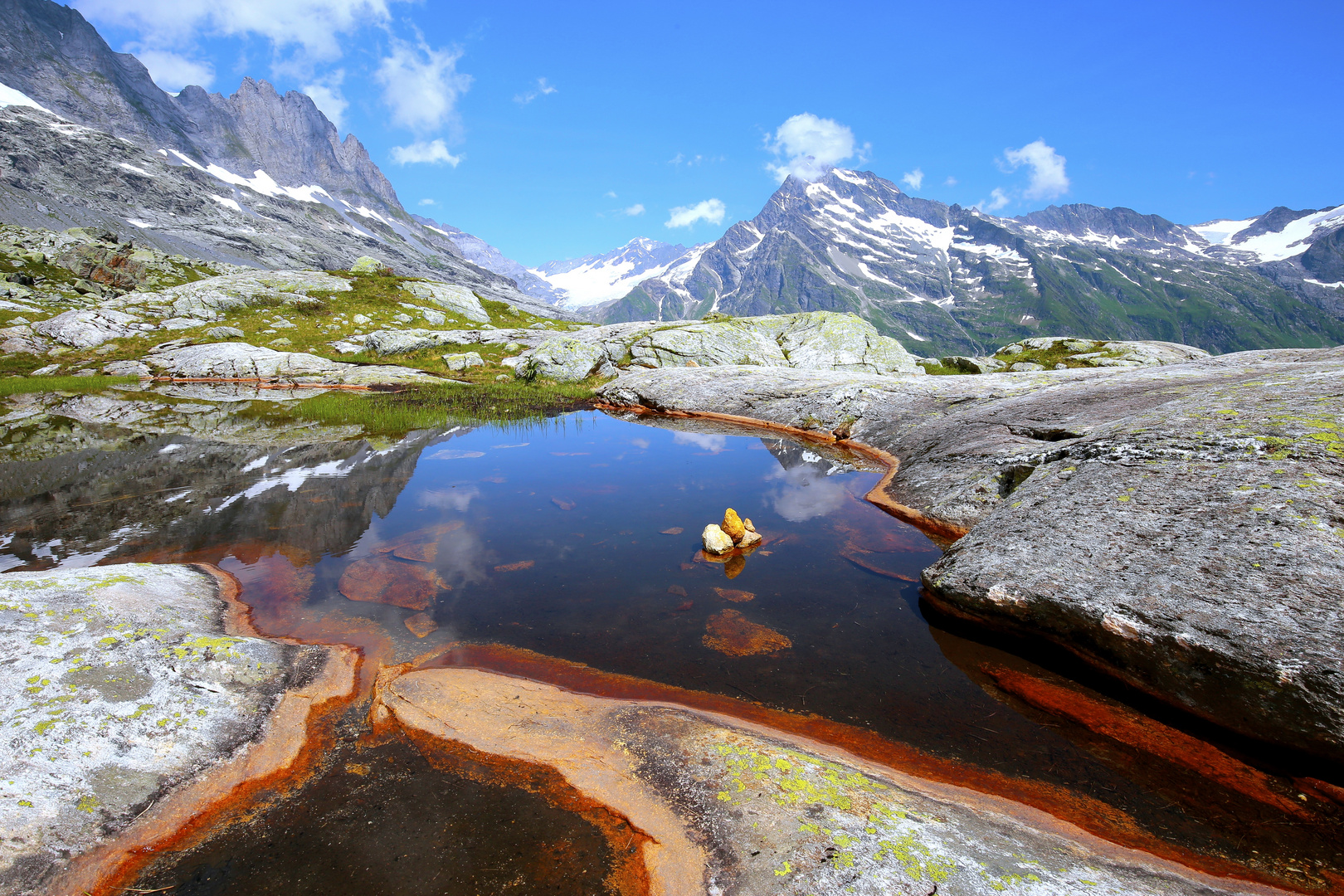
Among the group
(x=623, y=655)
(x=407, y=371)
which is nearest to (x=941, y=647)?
(x=623, y=655)

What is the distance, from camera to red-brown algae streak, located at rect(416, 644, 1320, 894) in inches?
223

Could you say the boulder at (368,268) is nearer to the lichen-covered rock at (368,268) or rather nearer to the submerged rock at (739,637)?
the lichen-covered rock at (368,268)

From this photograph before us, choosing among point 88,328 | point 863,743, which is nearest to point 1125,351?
point 863,743

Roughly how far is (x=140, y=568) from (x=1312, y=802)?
19.0 metres

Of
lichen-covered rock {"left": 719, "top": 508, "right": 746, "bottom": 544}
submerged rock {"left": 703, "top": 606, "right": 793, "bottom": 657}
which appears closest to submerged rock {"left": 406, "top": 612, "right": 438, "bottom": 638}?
submerged rock {"left": 703, "top": 606, "right": 793, "bottom": 657}

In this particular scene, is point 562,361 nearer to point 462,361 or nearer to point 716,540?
point 462,361

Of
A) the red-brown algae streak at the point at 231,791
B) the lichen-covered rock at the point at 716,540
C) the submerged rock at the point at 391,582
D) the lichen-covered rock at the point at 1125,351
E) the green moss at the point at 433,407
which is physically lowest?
the red-brown algae streak at the point at 231,791

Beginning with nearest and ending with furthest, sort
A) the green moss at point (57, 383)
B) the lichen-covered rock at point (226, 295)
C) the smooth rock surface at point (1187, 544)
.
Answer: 1. the smooth rock surface at point (1187, 544)
2. the green moss at point (57, 383)
3. the lichen-covered rock at point (226, 295)

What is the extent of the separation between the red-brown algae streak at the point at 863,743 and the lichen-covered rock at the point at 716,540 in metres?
5.16

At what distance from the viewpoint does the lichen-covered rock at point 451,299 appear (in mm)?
83438

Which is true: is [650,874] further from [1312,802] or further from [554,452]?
[554,452]

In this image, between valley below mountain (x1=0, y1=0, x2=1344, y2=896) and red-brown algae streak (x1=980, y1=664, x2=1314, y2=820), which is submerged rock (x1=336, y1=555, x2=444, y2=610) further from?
red-brown algae streak (x1=980, y1=664, x2=1314, y2=820)

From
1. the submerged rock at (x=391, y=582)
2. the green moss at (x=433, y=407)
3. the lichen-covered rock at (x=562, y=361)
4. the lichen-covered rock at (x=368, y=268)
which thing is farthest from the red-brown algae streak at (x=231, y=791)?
the lichen-covered rock at (x=368, y=268)

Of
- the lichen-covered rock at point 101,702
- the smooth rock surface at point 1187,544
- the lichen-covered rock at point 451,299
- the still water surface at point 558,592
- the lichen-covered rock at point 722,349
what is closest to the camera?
the lichen-covered rock at point 101,702
